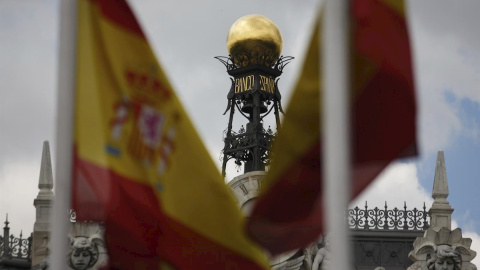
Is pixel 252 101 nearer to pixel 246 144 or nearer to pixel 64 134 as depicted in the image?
pixel 246 144

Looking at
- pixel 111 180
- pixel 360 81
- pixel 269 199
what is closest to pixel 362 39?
pixel 360 81

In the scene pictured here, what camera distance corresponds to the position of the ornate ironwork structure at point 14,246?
32.8m

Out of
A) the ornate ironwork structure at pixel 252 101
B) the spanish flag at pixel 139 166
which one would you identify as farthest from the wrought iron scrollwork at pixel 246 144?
the spanish flag at pixel 139 166

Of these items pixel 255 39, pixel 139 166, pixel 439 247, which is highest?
pixel 255 39

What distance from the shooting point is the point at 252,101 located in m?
41.5

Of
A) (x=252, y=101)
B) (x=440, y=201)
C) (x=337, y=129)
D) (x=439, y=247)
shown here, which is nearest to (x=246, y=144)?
(x=252, y=101)

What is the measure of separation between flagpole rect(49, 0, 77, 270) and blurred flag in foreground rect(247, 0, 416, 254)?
1939 millimetres

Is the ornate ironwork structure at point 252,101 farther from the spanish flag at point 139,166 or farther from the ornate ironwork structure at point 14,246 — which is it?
the spanish flag at point 139,166

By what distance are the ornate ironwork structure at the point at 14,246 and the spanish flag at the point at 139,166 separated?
57.3 feet

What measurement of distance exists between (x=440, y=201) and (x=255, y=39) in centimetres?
987

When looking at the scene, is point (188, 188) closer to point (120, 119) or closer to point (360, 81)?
point (120, 119)

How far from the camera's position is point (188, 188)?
15.1m

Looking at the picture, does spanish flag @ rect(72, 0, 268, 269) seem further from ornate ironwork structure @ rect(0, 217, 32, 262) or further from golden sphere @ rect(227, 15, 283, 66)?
golden sphere @ rect(227, 15, 283, 66)

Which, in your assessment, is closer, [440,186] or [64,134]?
[64,134]
